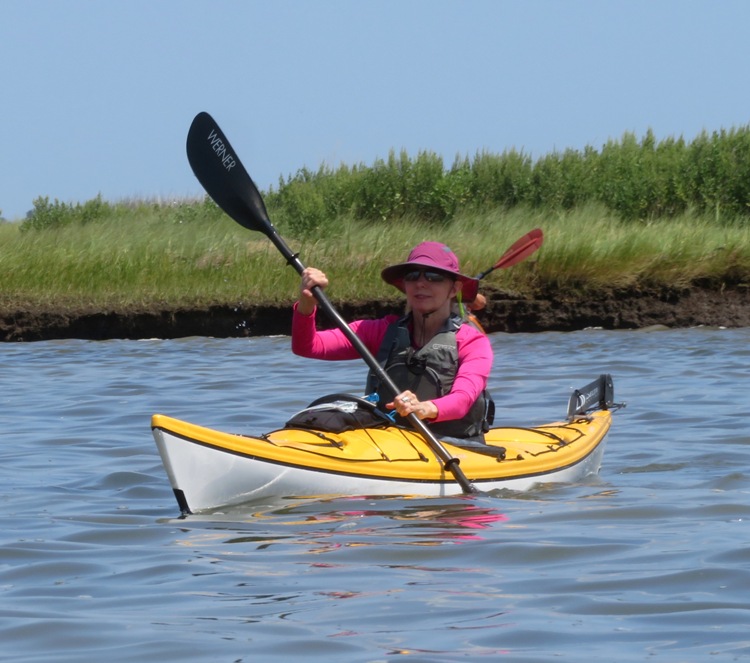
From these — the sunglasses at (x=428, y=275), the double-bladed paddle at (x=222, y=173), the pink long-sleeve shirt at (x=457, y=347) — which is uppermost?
the double-bladed paddle at (x=222, y=173)

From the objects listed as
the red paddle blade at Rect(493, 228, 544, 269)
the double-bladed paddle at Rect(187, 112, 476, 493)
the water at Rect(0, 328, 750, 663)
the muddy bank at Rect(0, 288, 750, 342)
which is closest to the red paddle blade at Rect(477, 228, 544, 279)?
the red paddle blade at Rect(493, 228, 544, 269)

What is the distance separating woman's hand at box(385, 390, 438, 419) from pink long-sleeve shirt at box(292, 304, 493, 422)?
2.0 inches

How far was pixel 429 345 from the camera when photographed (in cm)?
566

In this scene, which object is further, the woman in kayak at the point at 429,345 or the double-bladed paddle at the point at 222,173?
the double-bladed paddle at the point at 222,173

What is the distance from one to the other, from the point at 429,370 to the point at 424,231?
423 inches

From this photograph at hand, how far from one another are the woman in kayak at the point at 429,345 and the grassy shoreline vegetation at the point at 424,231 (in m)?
8.07

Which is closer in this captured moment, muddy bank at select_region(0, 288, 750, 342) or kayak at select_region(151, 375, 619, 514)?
kayak at select_region(151, 375, 619, 514)

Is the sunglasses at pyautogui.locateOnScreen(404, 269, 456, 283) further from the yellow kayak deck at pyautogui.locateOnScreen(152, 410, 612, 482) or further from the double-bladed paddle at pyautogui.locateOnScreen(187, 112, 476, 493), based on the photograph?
the double-bladed paddle at pyautogui.locateOnScreen(187, 112, 476, 493)

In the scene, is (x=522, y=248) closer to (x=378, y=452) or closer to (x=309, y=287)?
(x=309, y=287)

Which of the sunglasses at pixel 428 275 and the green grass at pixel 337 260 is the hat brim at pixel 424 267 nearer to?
the sunglasses at pixel 428 275

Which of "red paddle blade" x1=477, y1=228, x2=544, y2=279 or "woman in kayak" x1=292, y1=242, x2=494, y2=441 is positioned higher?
"red paddle blade" x1=477, y1=228, x2=544, y2=279

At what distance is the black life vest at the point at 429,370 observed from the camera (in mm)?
5656

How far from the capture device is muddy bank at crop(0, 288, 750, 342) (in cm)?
1389

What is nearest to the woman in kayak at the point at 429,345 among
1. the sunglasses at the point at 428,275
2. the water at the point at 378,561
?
the sunglasses at the point at 428,275
